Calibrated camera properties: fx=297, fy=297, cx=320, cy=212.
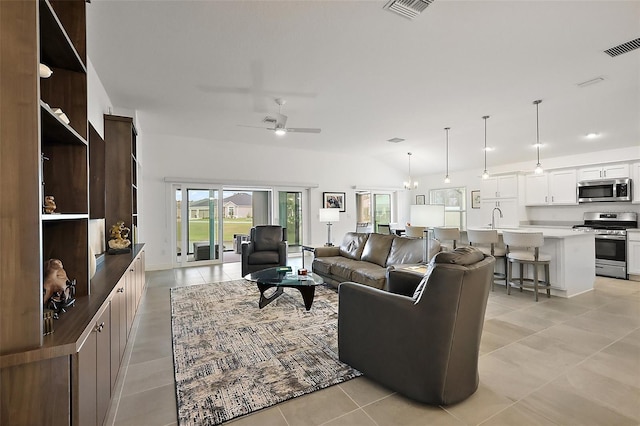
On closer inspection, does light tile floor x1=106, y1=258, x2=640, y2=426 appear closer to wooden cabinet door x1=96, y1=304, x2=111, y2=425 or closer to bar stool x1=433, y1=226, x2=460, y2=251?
wooden cabinet door x1=96, y1=304, x2=111, y2=425

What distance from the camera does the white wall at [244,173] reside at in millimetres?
6414

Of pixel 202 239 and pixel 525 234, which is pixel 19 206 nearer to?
pixel 525 234

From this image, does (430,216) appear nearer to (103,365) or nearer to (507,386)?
(507,386)

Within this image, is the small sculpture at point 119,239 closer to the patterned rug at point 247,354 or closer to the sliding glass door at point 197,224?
the patterned rug at point 247,354

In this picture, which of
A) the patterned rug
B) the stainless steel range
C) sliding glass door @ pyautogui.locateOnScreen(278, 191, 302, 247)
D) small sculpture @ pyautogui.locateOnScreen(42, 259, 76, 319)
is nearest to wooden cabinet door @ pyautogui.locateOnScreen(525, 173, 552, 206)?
the stainless steel range

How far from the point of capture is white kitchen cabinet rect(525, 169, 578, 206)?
6398 millimetres

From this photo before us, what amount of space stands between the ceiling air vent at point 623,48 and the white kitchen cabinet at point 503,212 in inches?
171

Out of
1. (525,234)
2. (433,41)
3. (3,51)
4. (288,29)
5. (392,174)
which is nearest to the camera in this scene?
(3,51)

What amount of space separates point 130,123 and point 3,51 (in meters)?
3.33

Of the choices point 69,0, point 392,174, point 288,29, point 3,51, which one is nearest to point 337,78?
point 288,29

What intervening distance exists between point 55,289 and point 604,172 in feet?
27.4

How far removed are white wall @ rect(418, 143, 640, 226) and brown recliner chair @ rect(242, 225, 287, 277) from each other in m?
5.55

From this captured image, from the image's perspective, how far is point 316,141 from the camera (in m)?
7.27

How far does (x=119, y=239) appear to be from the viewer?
12.5ft
